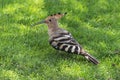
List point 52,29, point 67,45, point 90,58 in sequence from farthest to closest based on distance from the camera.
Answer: point 52,29, point 90,58, point 67,45

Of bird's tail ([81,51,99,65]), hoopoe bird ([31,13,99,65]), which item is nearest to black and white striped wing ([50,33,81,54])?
hoopoe bird ([31,13,99,65])

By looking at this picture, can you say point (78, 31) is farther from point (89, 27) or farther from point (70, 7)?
point (70, 7)

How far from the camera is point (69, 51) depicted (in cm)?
718

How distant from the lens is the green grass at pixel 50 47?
6.95m

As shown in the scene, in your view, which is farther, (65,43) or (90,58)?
(90,58)

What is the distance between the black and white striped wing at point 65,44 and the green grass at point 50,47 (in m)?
0.27

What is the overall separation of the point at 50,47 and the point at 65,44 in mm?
746

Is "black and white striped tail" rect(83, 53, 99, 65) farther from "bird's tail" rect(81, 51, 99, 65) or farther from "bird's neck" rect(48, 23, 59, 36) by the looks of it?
"bird's neck" rect(48, 23, 59, 36)

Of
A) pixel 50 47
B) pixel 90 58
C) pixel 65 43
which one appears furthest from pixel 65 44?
pixel 50 47

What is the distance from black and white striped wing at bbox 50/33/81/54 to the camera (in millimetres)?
7148

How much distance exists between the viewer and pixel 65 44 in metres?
7.21

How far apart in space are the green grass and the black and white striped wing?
0.27 m

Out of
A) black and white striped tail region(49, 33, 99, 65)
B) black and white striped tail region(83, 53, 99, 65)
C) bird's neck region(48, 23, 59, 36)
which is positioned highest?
bird's neck region(48, 23, 59, 36)

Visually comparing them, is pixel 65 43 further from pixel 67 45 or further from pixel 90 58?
pixel 90 58
